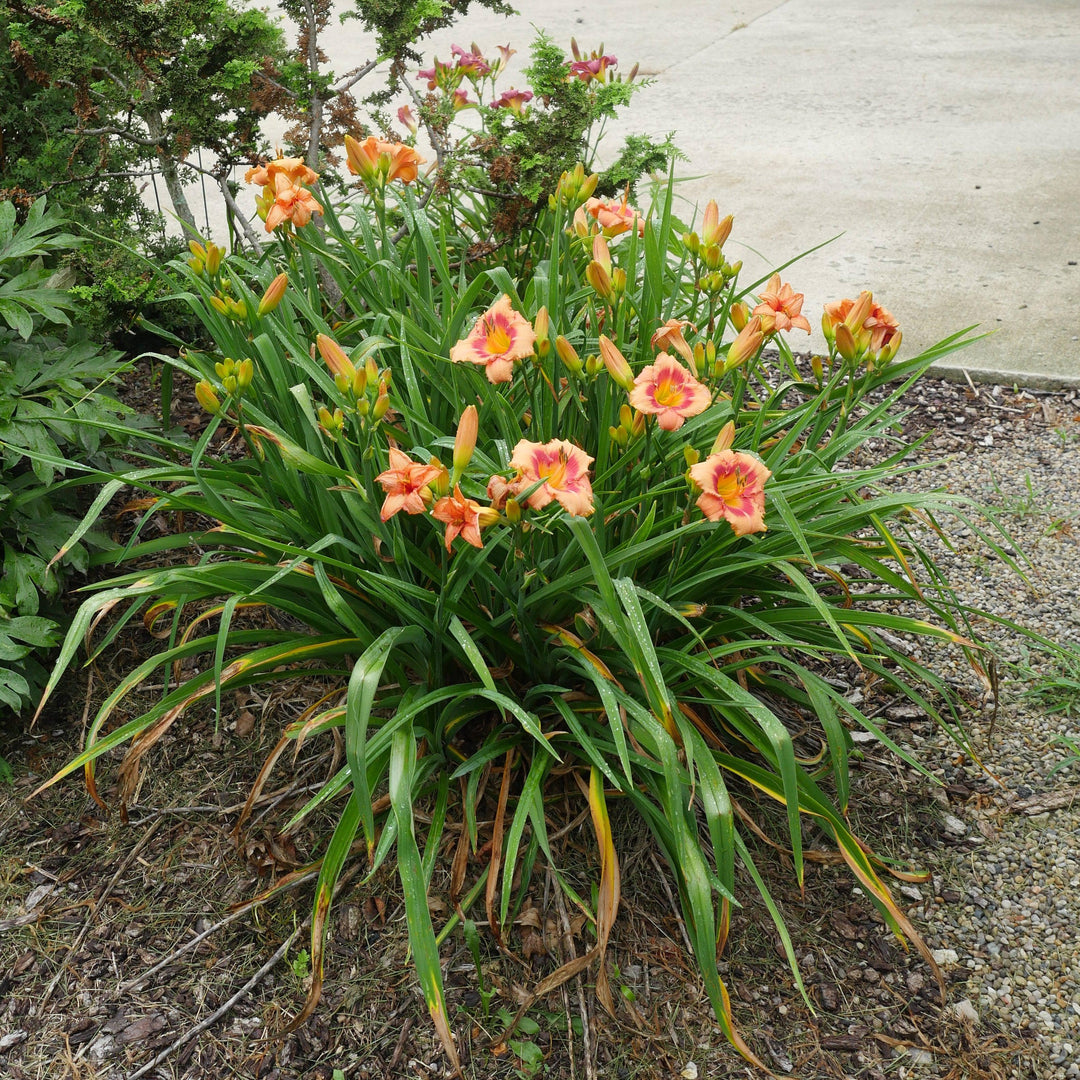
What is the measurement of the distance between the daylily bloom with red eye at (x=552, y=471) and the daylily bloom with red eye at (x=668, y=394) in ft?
0.49

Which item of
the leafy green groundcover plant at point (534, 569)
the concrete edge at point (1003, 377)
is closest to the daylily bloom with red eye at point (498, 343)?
the leafy green groundcover plant at point (534, 569)

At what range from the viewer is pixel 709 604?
1812 mm

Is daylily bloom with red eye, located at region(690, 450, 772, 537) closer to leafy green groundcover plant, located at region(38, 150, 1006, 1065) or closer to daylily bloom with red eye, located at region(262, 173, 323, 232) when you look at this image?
leafy green groundcover plant, located at region(38, 150, 1006, 1065)

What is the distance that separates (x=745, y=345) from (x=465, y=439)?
0.50 meters

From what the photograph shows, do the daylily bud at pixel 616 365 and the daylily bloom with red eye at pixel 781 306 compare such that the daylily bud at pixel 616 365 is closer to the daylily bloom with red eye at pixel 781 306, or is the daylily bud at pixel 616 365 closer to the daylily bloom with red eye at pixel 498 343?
the daylily bloom with red eye at pixel 498 343

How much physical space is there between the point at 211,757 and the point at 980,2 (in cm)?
839

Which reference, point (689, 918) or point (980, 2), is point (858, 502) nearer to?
point (689, 918)

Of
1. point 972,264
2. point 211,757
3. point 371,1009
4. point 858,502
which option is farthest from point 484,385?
point 972,264

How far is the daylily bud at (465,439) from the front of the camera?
4.54 ft

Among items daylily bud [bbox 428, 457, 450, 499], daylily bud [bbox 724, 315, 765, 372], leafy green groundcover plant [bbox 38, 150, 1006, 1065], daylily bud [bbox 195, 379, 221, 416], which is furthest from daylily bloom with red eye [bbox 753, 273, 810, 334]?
daylily bud [bbox 195, 379, 221, 416]

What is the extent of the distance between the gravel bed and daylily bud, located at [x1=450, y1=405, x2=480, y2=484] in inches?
44.3

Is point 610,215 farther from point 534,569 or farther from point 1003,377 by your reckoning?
point 1003,377

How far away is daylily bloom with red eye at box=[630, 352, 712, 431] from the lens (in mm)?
1428

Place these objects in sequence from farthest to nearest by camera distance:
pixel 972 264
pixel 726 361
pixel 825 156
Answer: pixel 825 156 → pixel 972 264 → pixel 726 361
